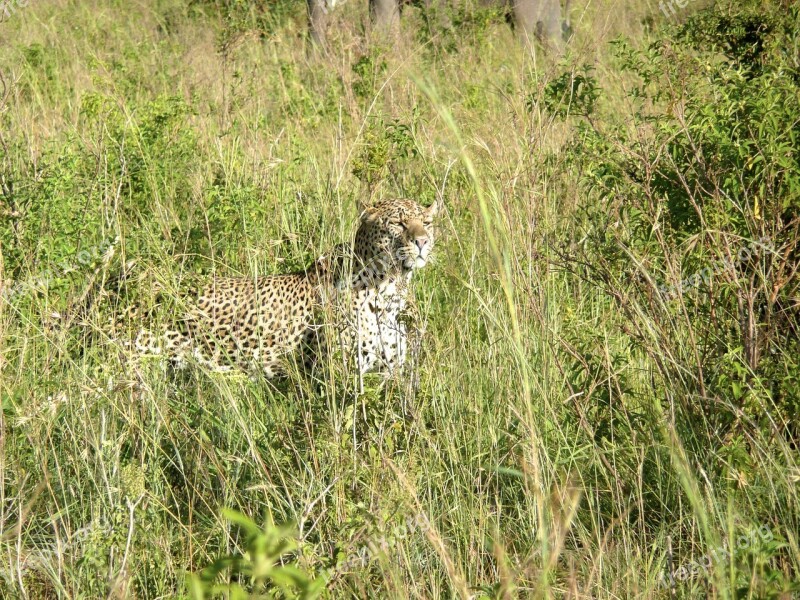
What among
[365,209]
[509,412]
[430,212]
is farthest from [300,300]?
[509,412]

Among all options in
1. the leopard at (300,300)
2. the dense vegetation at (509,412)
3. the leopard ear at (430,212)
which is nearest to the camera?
the dense vegetation at (509,412)

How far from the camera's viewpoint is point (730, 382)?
10.5ft

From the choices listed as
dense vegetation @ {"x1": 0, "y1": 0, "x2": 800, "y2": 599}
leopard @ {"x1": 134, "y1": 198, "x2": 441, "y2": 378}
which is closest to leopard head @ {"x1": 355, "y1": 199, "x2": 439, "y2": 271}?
leopard @ {"x1": 134, "y1": 198, "x2": 441, "y2": 378}

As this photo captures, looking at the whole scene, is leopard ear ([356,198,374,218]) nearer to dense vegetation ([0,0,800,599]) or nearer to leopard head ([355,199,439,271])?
leopard head ([355,199,439,271])

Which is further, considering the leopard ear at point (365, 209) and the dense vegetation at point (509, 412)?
the leopard ear at point (365, 209)

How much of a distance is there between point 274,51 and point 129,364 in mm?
5548

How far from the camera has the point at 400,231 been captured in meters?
4.90

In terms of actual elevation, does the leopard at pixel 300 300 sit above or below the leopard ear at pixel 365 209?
below

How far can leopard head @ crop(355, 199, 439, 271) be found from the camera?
4855mm

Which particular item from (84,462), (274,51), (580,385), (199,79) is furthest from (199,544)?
(274,51)

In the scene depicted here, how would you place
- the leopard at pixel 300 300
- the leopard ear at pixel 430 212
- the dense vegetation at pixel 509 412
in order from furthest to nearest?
1. the leopard ear at pixel 430 212
2. the leopard at pixel 300 300
3. the dense vegetation at pixel 509 412

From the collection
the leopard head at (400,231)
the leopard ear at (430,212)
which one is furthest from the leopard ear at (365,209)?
the leopard ear at (430,212)

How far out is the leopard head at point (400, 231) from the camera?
15.9ft

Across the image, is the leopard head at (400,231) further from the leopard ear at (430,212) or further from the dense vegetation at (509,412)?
the dense vegetation at (509,412)
